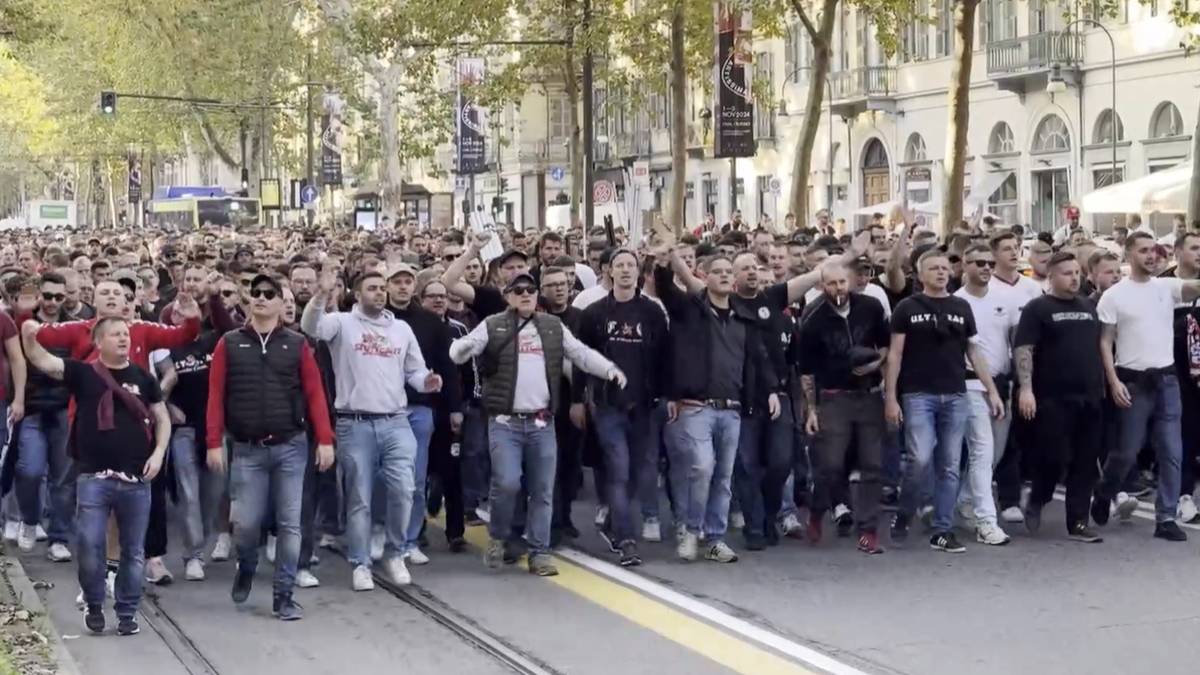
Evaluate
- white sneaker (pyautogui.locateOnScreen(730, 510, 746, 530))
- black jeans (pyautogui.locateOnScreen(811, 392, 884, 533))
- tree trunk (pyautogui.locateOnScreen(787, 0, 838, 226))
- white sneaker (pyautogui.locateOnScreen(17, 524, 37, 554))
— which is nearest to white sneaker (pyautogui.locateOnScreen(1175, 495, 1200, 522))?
black jeans (pyautogui.locateOnScreen(811, 392, 884, 533))

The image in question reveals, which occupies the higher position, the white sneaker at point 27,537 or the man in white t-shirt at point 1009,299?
the man in white t-shirt at point 1009,299

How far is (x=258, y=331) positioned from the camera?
10.7 meters

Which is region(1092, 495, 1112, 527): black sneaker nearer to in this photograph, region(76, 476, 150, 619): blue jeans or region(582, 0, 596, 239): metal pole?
region(76, 476, 150, 619): blue jeans

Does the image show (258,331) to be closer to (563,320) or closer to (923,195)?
(563,320)

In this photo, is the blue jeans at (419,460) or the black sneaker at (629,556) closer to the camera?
the black sneaker at (629,556)

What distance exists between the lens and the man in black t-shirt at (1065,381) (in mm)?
12438

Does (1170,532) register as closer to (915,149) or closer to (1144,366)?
(1144,366)

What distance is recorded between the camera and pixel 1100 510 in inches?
513

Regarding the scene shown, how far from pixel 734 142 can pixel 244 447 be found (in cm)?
2253

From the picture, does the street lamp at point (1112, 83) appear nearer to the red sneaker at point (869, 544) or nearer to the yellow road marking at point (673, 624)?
the red sneaker at point (869, 544)

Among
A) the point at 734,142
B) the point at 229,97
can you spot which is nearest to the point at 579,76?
the point at 734,142

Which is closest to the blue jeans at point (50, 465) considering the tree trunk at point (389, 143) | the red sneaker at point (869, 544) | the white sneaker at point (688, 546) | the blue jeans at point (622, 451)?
the blue jeans at point (622, 451)

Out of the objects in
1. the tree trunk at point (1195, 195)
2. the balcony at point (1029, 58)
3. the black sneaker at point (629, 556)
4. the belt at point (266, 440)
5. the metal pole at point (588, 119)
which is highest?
the balcony at point (1029, 58)

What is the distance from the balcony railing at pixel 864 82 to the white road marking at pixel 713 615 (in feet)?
137
